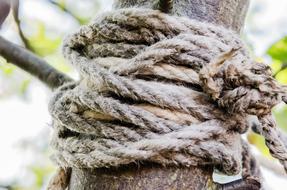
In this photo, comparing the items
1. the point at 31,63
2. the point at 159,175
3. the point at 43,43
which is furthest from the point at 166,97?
the point at 43,43

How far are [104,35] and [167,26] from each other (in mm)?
66

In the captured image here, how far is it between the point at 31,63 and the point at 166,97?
461 mm

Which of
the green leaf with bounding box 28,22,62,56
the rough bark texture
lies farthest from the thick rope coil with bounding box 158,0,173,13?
the green leaf with bounding box 28,22,62,56

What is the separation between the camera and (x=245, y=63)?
43 centimetres

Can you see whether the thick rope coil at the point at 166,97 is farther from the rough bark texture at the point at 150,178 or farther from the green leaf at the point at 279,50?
the green leaf at the point at 279,50

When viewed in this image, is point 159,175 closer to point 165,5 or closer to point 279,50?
point 165,5

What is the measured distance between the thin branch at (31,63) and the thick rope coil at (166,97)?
319mm

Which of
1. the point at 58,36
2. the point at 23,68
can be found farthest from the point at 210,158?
the point at 58,36

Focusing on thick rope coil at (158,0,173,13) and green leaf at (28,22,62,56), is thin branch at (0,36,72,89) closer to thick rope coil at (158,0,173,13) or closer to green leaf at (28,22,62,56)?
green leaf at (28,22,62,56)

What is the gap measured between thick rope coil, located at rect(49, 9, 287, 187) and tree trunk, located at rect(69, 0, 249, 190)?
1cm

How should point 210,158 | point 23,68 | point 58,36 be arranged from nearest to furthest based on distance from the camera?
1. point 210,158
2. point 23,68
3. point 58,36

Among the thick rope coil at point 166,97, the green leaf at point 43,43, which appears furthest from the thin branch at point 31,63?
the thick rope coil at point 166,97

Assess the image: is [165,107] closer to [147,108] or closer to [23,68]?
[147,108]

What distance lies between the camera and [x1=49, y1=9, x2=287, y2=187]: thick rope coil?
16.4 inches
